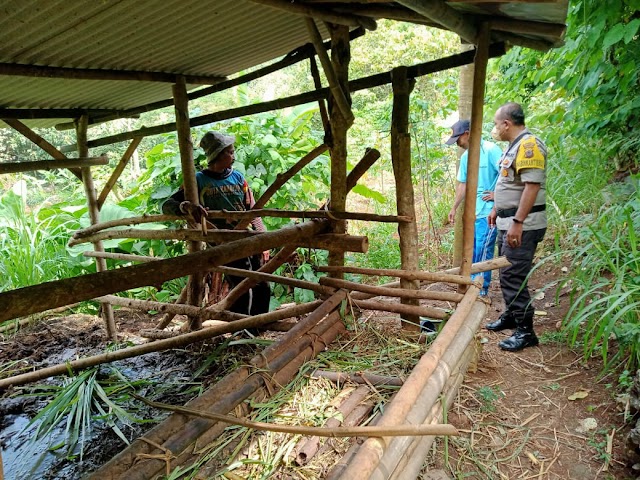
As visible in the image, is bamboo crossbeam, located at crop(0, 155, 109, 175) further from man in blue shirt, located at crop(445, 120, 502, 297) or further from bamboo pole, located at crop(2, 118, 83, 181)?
man in blue shirt, located at crop(445, 120, 502, 297)

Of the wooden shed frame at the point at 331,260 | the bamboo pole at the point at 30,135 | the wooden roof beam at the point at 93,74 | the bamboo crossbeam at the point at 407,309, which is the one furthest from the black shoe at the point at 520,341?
the bamboo pole at the point at 30,135

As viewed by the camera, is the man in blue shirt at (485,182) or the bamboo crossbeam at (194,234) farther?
the man in blue shirt at (485,182)

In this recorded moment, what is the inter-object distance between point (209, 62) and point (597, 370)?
3.63 meters

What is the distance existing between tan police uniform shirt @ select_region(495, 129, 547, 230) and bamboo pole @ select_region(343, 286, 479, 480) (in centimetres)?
137

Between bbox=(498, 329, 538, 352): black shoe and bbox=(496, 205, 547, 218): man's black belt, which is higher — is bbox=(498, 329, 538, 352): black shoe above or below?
below

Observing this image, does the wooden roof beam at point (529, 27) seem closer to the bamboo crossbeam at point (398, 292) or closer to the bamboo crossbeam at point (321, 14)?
the bamboo crossbeam at point (321, 14)

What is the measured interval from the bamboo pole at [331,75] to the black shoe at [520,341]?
213 centimetres

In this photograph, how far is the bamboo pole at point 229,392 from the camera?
64.1 inches

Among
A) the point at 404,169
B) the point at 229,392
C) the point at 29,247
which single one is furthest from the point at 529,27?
the point at 29,247

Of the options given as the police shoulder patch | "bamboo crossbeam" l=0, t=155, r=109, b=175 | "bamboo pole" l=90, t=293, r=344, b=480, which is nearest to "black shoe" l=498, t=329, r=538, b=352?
the police shoulder patch

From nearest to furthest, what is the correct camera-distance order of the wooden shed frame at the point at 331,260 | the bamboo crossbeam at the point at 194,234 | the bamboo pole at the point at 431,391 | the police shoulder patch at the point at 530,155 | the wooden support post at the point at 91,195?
the bamboo pole at the point at 431,391 → the wooden shed frame at the point at 331,260 → the bamboo crossbeam at the point at 194,234 → the police shoulder patch at the point at 530,155 → the wooden support post at the point at 91,195

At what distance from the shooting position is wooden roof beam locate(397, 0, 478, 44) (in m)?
1.92

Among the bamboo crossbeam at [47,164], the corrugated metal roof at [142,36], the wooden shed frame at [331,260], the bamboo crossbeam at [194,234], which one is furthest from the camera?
the bamboo crossbeam at [47,164]

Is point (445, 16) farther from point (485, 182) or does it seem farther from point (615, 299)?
point (485, 182)
